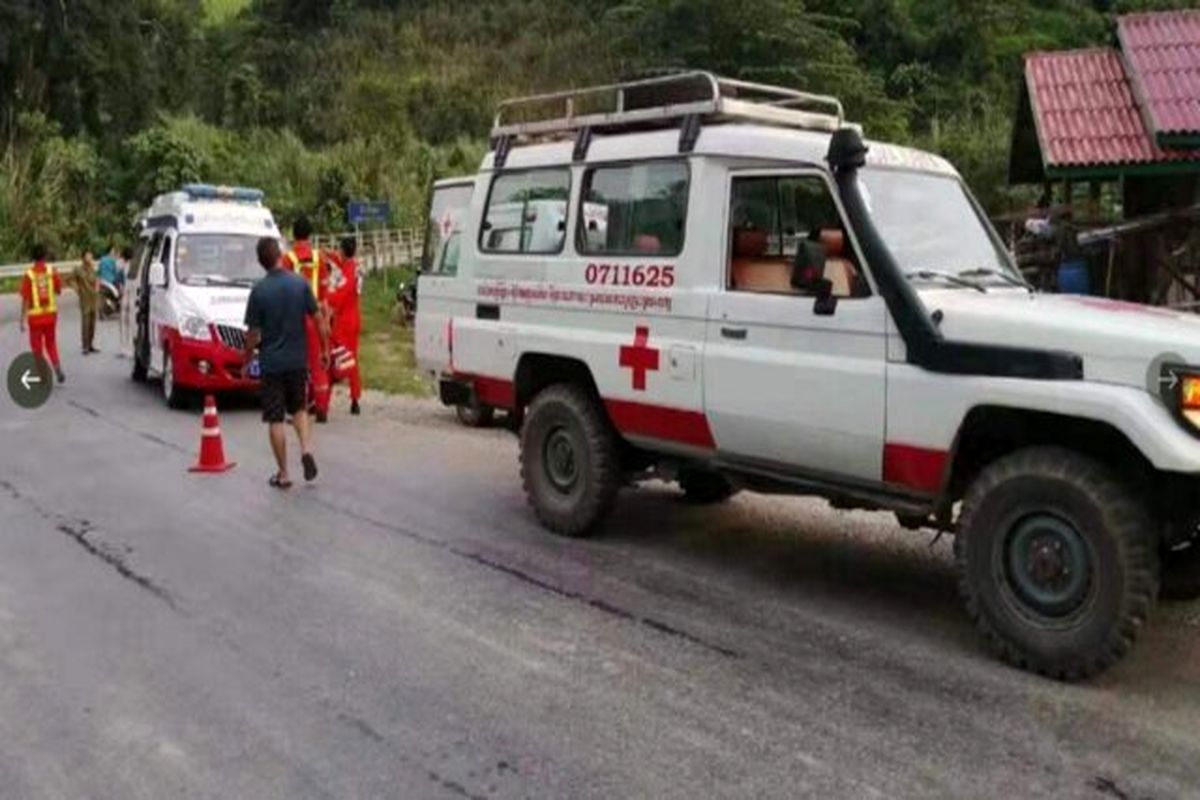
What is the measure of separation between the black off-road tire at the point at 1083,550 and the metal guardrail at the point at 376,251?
28.6m

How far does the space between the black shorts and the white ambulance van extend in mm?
3625

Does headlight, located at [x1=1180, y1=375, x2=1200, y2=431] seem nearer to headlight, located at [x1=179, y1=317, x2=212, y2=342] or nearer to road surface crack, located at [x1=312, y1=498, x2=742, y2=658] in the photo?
road surface crack, located at [x1=312, y1=498, x2=742, y2=658]

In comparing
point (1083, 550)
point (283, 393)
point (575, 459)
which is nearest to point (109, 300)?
point (283, 393)

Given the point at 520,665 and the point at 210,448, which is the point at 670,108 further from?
the point at 210,448

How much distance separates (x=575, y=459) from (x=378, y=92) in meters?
57.7

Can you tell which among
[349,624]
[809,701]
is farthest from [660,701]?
[349,624]

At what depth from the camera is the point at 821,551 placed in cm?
717

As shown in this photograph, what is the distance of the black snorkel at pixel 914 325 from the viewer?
16.4ft

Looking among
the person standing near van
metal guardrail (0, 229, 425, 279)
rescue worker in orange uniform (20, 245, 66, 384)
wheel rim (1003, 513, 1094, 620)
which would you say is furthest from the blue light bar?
metal guardrail (0, 229, 425, 279)

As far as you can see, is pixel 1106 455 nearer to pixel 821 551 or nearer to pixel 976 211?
pixel 976 211

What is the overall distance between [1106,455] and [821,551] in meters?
2.31

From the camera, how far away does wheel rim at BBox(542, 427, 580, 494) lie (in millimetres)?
7379

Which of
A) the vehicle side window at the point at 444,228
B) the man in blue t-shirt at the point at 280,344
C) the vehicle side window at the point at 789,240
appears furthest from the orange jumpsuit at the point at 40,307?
the vehicle side window at the point at 789,240

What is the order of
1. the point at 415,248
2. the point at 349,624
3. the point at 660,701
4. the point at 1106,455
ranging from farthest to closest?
1. the point at 415,248
2. the point at 349,624
3. the point at 1106,455
4. the point at 660,701
